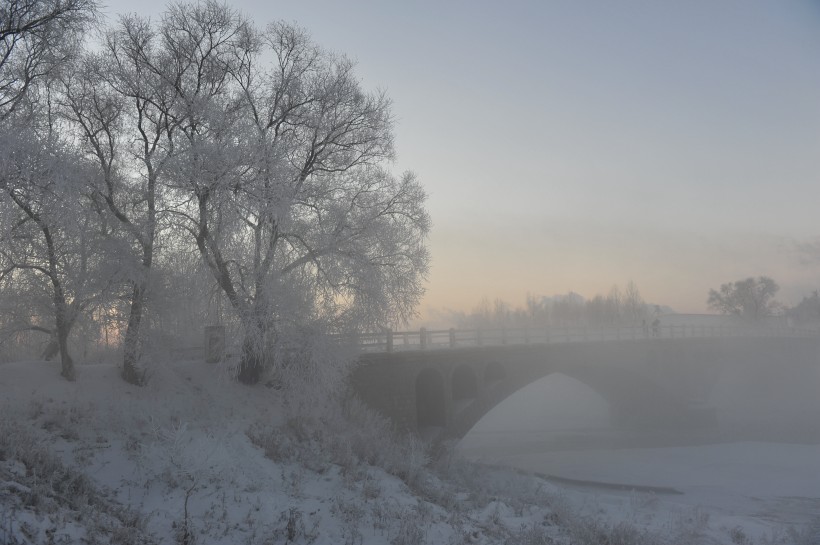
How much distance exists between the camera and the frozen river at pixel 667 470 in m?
18.3

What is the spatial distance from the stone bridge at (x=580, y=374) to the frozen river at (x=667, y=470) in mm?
2276

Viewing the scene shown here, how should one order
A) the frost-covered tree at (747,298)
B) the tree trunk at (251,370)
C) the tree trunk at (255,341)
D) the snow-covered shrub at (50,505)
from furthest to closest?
the frost-covered tree at (747,298) → the tree trunk at (251,370) → the tree trunk at (255,341) → the snow-covered shrub at (50,505)

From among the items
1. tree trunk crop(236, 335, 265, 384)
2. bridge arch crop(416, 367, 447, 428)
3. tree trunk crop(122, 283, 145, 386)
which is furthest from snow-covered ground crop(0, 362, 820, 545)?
bridge arch crop(416, 367, 447, 428)

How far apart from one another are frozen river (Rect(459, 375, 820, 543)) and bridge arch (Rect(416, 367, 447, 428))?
8.15ft

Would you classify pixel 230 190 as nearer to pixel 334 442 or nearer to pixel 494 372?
pixel 334 442

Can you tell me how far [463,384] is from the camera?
2903 centimetres

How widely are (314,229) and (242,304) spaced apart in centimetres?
332

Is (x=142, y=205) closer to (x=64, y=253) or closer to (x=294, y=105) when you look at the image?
(x=64, y=253)

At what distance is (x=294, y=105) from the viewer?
61.4 feet

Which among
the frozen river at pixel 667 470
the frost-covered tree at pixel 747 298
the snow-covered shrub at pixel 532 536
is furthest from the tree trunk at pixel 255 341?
the frost-covered tree at pixel 747 298

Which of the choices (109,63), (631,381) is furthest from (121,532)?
(631,381)

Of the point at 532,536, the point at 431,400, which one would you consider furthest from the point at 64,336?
the point at 431,400

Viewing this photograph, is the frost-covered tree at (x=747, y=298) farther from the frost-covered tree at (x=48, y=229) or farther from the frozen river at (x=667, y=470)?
the frost-covered tree at (x=48, y=229)

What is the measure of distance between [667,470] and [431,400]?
11611mm
